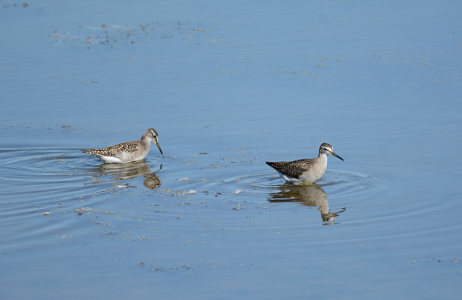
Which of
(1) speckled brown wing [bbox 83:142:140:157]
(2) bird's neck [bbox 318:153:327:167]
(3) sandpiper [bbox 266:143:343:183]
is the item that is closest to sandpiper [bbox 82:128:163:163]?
(1) speckled brown wing [bbox 83:142:140:157]

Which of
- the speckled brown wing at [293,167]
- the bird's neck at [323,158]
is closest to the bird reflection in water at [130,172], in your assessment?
the speckled brown wing at [293,167]

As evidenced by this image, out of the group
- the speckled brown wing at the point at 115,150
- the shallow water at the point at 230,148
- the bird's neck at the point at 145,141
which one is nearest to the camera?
the shallow water at the point at 230,148

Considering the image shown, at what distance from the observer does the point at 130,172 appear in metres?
18.0

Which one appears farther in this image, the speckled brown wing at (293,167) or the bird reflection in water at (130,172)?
the bird reflection in water at (130,172)

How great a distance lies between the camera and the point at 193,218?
13609 millimetres

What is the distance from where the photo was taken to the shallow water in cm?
1127

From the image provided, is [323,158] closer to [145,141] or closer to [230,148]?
[230,148]

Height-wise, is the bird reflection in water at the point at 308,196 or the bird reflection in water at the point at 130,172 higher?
the bird reflection in water at the point at 130,172

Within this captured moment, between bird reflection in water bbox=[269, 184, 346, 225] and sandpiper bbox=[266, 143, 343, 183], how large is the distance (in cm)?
19

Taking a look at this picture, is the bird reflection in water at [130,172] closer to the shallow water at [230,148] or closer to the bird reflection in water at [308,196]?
the shallow water at [230,148]

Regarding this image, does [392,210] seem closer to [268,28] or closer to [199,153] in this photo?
[199,153]

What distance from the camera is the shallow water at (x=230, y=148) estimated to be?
11.3 metres

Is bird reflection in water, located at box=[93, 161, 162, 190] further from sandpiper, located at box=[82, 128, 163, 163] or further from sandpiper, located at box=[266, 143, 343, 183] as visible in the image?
sandpiper, located at box=[266, 143, 343, 183]

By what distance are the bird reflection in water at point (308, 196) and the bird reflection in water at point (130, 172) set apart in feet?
8.28
